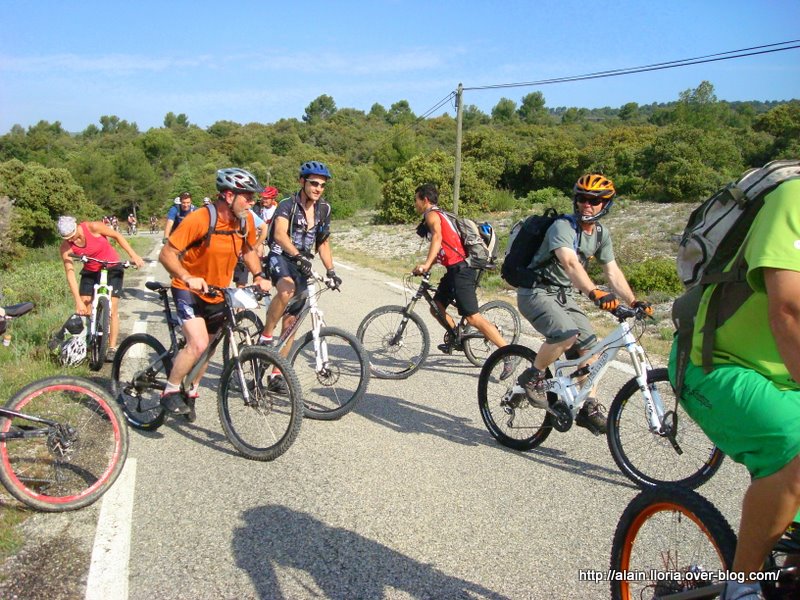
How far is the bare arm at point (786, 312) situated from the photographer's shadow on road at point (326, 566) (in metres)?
1.84

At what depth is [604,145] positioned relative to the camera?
55656 mm

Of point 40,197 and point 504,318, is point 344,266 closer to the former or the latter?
point 504,318

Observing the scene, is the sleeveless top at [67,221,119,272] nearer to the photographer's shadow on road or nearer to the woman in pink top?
the woman in pink top

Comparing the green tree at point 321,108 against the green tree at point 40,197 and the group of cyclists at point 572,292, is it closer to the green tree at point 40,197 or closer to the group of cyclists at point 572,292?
the green tree at point 40,197

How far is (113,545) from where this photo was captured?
3.45 meters

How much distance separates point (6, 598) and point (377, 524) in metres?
1.88

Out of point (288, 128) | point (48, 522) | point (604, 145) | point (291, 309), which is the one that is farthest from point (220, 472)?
point (288, 128)

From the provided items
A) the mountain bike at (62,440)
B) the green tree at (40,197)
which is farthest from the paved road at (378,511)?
the green tree at (40,197)

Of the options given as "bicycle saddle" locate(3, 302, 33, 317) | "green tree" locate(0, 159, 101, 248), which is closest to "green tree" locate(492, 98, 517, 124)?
"green tree" locate(0, 159, 101, 248)

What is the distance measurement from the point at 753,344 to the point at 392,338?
5.48 meters

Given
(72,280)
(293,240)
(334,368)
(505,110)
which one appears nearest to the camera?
(334,368)

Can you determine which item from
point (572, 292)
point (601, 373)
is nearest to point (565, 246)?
point (601, 373)

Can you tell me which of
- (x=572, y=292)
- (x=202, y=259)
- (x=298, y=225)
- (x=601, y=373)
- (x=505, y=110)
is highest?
(x=505, y=110)

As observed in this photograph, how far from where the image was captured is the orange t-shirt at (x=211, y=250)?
479cm
